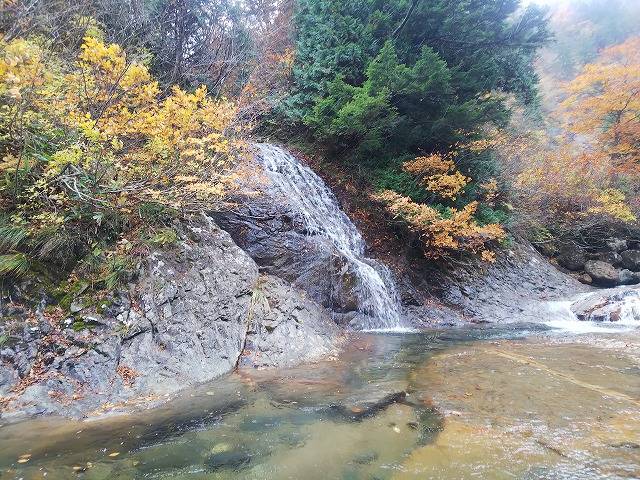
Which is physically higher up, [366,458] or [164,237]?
[164,237]

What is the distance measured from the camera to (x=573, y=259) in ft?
49.4

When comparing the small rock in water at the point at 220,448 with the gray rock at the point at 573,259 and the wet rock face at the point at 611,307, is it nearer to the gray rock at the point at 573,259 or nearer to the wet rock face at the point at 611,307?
the wet rock face at the point at 611,307

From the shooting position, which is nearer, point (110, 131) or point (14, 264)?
point (14, 264)

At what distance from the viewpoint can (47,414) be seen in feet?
12.1

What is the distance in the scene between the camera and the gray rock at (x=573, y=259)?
48.8 ft

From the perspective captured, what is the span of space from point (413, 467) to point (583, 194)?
16.5 metres

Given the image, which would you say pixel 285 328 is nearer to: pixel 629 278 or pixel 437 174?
pixel 437 174

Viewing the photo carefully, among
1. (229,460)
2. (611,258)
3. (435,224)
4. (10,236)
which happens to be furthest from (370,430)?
(611,258)

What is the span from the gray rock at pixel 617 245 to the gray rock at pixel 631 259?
253 mm

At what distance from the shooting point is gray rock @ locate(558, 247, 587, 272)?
586 inches

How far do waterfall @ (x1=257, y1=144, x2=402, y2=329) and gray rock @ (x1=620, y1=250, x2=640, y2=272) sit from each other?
451 inches

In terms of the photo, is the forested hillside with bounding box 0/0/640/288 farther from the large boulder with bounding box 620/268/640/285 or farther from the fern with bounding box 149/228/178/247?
the large boulder with bounding box 620/268/640/285

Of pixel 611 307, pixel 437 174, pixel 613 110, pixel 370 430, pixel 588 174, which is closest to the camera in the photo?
pixel 370 430

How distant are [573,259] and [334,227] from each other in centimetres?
1094
